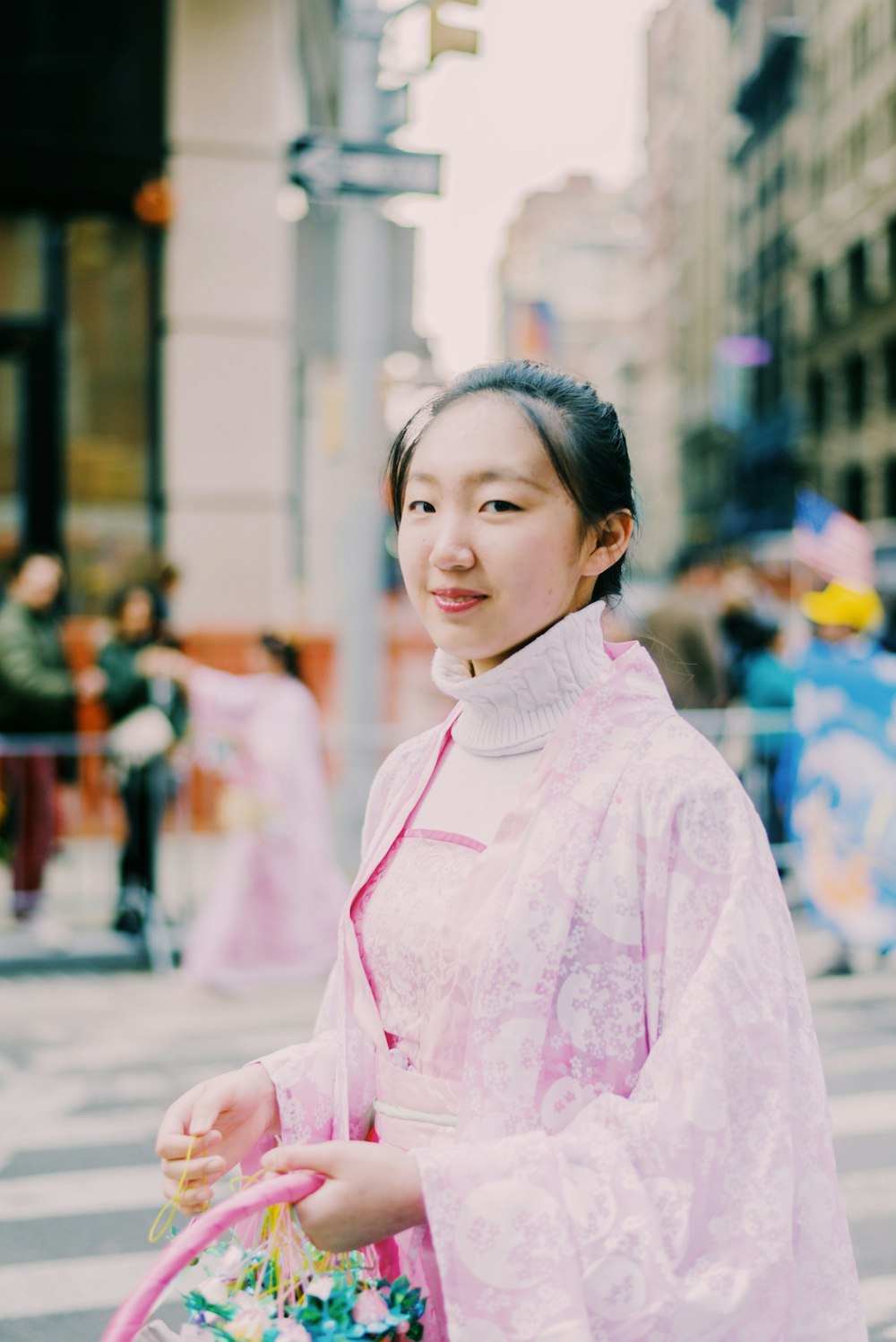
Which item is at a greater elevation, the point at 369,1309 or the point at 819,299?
the point at 819,299

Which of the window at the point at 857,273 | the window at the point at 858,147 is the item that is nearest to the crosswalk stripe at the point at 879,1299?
the window at the point at 857,273

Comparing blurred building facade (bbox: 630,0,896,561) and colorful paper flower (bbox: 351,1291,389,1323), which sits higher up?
blurred building facade (bbox: 630,0,896,561)

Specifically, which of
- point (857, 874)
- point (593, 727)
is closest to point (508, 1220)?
point (593, 727)

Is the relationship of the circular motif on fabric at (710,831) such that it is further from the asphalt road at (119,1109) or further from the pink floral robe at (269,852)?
the pink floral robe at (269,852)

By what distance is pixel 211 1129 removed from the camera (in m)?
1.61

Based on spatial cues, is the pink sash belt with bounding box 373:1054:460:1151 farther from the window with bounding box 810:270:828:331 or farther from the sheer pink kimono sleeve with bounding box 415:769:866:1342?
the window with bounding box 810:270:828:331

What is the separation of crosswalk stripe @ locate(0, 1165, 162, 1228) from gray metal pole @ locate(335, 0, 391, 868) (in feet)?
11.7

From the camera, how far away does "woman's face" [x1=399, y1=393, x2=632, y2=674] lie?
63.1 inches

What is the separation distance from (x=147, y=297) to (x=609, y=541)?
33.0 feet

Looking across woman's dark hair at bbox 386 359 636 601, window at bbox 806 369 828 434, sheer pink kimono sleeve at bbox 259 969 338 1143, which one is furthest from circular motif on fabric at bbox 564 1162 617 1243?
window at bbox 806 369 828 434

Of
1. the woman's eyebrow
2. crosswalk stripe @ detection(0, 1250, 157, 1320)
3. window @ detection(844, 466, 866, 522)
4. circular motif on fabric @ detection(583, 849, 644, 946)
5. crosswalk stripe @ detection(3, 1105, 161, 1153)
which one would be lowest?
crosswalk stripe @ detection(3, 1105, 161, 1153)

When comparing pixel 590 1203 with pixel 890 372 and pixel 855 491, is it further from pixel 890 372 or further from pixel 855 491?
pixel 855 491

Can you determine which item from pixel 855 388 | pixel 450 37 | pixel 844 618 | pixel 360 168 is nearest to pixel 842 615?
pixel 844 618

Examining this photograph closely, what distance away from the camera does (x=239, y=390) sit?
10.9 metres
